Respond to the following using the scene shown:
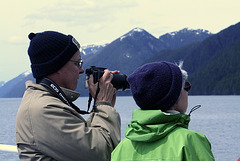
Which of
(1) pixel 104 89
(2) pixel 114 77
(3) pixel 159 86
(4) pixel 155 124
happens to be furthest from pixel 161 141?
(2) pixel 114 77

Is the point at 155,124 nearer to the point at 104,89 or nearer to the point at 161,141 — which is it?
the point at 161,141

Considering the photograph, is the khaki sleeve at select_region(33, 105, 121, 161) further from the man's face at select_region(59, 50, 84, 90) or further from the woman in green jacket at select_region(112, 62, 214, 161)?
the man's face at select_region(59, 50, 84, 90)

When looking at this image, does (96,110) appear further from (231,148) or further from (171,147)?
(231,148)

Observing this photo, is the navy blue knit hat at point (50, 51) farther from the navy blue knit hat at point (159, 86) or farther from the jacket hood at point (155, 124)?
the jacket hood at point (155, 124)

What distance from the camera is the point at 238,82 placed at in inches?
5733

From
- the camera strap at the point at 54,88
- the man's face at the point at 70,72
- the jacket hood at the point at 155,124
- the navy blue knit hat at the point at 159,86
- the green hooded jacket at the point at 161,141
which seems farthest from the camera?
the man's face at the point at 70,72

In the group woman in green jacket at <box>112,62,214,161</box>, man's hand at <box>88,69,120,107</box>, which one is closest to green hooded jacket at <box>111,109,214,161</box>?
woman in green jacket at <box>112,62,214,161</box>

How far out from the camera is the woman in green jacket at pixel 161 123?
1.73 meters

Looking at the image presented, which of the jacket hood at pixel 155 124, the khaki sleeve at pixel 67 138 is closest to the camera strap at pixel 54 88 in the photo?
the khaki sleeve at pixel 67 138

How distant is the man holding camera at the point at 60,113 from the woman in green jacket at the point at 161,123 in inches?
7.3

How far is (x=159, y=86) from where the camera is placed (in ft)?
6.58

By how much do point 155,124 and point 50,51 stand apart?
863mm

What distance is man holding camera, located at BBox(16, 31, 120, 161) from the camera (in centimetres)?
206

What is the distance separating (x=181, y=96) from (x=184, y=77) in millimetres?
114
